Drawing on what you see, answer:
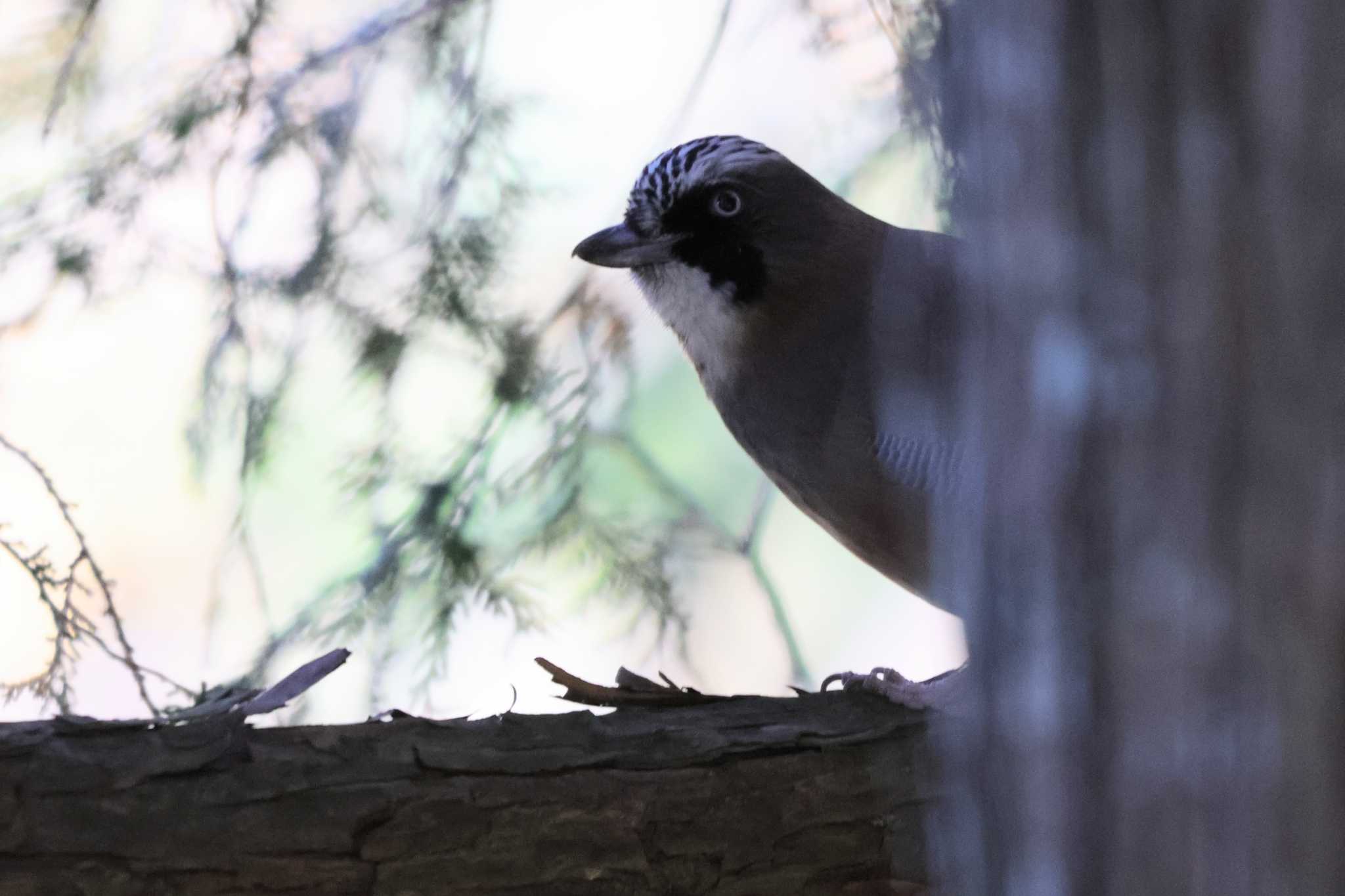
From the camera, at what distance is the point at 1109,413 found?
46cm

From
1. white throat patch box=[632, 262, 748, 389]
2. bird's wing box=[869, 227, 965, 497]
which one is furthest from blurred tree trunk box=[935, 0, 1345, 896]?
white throat patch box=[632, 262, 748, 389]

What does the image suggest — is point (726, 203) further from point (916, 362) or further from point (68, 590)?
point (68, 590)

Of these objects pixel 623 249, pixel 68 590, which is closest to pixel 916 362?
pixel 623 249

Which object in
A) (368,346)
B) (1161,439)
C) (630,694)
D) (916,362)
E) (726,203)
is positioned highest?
(726,203)

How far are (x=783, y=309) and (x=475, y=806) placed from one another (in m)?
0.92

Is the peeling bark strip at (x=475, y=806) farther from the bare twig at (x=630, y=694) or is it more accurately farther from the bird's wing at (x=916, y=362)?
the bird's wing at (x=916, y=362)

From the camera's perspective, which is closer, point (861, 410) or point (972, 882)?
point (972, 882)

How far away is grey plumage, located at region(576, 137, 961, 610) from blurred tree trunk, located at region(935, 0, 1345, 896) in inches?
42.4

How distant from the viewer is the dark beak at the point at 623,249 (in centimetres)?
179

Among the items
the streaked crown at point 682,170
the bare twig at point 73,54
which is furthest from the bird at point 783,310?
the bare twig at point 73,54

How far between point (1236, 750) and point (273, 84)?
5.12 feet

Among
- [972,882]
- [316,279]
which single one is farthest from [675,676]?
[972,882]

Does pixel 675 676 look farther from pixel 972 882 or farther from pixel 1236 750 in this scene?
pixel 1236 750

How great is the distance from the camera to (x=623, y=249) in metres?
1.83
